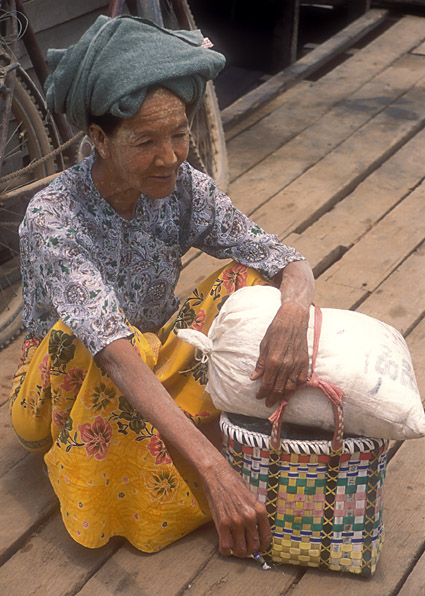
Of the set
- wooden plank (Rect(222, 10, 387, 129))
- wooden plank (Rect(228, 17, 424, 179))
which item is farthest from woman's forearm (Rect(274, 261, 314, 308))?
wooden plank (Rect(222, 10, 387, 129))

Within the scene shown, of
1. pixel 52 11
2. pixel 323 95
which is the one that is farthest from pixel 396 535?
pixel 323 95

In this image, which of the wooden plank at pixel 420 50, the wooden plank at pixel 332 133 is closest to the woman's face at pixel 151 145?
the wooden plank at pixel 332 133

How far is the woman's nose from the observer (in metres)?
1.99

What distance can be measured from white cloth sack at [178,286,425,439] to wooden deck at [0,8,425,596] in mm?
408

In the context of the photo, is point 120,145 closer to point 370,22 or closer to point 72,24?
point 72,24

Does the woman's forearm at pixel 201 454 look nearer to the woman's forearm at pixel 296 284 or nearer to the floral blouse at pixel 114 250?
the floral blouse at pixel 114 250

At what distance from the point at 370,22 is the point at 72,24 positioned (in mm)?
2614

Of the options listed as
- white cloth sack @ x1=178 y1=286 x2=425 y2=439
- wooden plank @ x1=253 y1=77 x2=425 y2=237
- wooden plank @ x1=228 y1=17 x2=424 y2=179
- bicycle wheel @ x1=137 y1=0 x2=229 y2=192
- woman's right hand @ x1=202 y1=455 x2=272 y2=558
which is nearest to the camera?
woman's right hand @ x1=202 y1=455 x2=272 y2=558

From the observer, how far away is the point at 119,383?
194 centimetres

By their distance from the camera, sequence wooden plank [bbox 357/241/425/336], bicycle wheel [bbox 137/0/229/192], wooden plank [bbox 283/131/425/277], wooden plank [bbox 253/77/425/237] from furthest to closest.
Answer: bicycle wheel [bbox 137/0/229/192], wooden plank [bbox 253/77/425/237], wooden plank [bbox 283/131/425/277], wooden plank [bbox 357/241/425/336]

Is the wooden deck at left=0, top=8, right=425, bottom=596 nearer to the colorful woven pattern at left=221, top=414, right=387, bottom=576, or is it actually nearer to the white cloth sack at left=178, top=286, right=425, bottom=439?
the colorful woven pattern at left=221, top=414, right=387, bottom=576

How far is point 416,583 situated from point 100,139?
1.26m

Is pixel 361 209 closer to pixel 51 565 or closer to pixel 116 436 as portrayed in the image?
pixel 116 436

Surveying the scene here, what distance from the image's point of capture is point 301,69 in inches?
204
